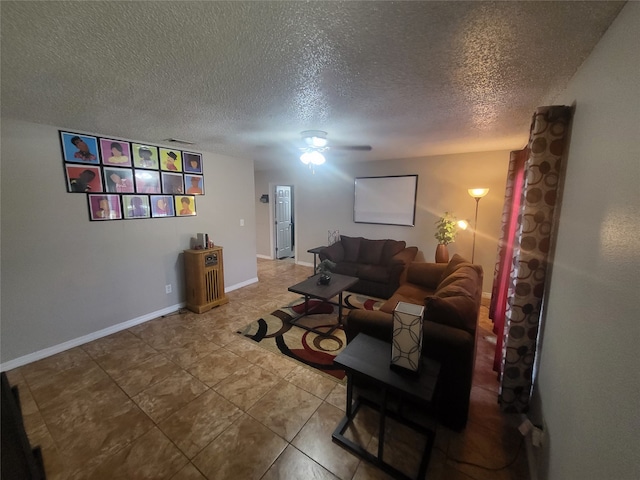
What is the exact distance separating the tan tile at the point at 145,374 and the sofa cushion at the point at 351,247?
10.3 ft

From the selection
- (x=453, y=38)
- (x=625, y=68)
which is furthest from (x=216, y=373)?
(x=625, y=68)

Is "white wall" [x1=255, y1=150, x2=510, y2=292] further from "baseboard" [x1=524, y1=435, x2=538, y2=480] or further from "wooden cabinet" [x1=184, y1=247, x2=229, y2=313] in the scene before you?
"baseboard" [x1=524, y1=435, x2=538, y2=480]

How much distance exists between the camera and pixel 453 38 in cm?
114

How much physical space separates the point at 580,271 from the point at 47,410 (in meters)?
3.59

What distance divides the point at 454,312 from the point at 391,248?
8.95ft

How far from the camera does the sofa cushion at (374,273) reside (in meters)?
4.02

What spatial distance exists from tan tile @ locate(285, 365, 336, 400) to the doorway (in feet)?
14.5

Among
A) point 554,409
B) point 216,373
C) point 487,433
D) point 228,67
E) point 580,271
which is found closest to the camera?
point 580,271

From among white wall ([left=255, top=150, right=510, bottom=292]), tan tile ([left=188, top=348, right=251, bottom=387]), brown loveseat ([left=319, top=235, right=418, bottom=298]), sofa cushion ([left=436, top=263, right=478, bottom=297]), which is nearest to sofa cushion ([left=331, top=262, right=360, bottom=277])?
brown loveseat ([left=319, top=235, right=418, bottom=298])

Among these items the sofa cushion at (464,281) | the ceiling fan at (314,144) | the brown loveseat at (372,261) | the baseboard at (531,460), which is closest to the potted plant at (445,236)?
the brown loveseat at (372,261)

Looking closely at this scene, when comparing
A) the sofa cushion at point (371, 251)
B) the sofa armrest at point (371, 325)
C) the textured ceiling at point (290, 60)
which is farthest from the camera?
the sofa cushion at point (371, 251)

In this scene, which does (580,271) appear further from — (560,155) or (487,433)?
(487,433)

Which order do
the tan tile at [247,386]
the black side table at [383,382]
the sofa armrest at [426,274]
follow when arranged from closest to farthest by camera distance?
the black side table at [383,382] < the tan tile at [247,386] < the sofa armrest at [426,274]

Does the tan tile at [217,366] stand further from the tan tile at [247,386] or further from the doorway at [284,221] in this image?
the doorway at [284,221]
